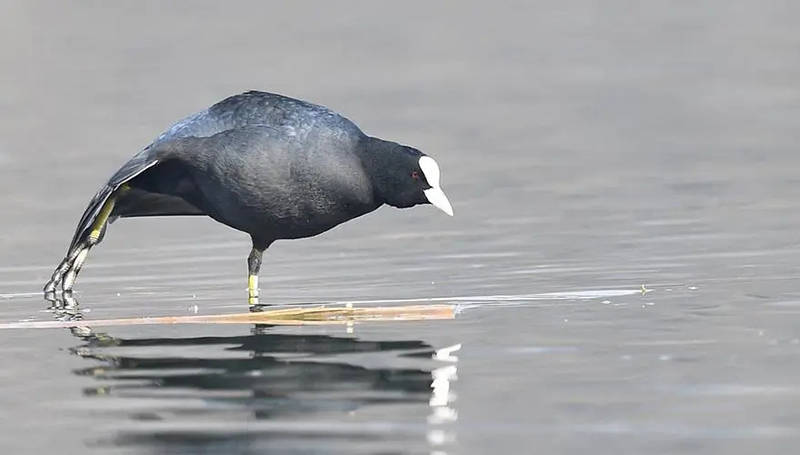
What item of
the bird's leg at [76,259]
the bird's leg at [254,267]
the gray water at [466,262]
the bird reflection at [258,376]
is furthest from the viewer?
the bird's leg at [76,259]

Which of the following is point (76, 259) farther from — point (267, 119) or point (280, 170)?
point (280, 170)

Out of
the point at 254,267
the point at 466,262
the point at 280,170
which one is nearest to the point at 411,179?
the point at 280,170

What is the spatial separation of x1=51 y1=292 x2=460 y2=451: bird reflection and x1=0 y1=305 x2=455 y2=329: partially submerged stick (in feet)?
0.50

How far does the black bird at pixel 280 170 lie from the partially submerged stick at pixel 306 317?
2.85ft

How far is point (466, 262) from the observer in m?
11.4

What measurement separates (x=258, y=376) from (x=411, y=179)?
8.36ft

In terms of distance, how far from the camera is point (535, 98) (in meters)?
21.9

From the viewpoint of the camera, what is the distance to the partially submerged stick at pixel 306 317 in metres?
9.04

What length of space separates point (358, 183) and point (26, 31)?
19963mm

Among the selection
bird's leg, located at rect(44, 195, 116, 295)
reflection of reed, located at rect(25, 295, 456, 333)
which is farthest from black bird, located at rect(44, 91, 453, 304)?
reflection of reed, located at rect(25, 295, 456, 333)

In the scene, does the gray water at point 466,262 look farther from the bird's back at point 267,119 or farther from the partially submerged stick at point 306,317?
the bird's back at point 267,119

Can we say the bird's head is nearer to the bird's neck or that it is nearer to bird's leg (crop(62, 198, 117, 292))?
the bird's neck

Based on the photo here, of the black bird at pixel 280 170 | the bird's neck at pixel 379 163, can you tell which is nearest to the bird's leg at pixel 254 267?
the black bird at pixel 280 170

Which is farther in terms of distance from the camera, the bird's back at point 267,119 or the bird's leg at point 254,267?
the bird's leg at point 254,267
